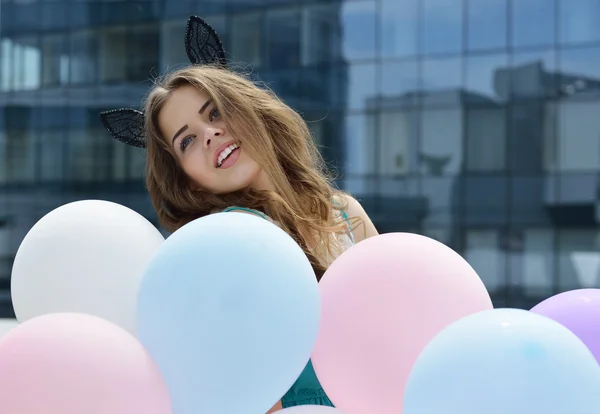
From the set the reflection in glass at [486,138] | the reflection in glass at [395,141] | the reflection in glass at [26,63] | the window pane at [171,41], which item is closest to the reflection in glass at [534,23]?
the reflection in glass at [486,138]

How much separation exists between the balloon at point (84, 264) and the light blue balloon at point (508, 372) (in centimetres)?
70

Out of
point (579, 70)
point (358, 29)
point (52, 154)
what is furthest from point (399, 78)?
point (52, 154)

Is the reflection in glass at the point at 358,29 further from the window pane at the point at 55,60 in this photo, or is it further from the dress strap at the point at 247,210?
the dress strap at the point at 247,210

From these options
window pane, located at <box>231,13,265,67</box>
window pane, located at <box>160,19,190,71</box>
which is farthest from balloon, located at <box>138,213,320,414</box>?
window pane, located at <box>160,19,190,71</box>

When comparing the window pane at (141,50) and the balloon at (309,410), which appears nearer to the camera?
the balloon at (309,410)

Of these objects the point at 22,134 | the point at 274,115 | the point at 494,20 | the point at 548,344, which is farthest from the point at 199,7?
the point at 548,344

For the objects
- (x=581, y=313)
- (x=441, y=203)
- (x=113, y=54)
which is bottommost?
(x=441, y=203)

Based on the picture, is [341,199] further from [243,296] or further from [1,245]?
[1,245]

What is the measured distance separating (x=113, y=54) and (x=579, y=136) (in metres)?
10.1

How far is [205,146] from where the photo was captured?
1956 mm

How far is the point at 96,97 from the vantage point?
17219mm

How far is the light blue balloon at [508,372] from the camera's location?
116 centimetres

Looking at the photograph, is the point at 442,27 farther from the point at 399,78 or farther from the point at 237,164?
the point at 237,164

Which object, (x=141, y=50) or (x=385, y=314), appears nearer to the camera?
(x=385, y=314)
